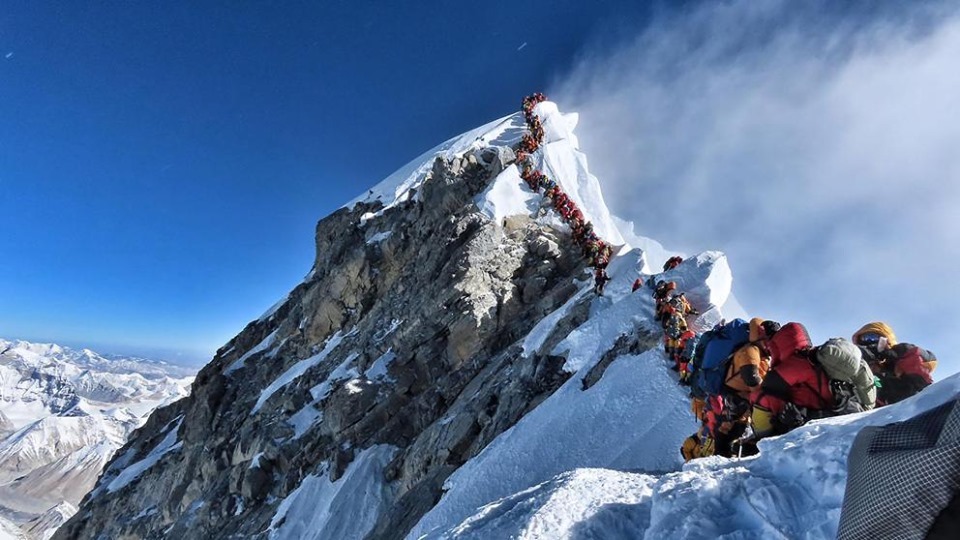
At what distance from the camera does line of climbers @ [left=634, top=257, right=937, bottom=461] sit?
20.7 ft

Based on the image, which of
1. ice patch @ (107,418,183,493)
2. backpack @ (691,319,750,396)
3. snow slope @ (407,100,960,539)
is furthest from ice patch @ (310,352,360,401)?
ice patch @ (107,418,183,493)

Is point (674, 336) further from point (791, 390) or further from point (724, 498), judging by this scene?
point (724, 498)

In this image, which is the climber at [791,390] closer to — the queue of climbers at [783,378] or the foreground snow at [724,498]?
the queue of climbers at [783,378]

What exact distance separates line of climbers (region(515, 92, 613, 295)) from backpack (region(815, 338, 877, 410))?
12.5 m

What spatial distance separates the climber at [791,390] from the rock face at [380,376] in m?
9.40

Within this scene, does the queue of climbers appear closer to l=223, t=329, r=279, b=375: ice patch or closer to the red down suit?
the red down suit

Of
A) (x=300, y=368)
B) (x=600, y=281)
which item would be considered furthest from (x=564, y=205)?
(x=300, y=368)

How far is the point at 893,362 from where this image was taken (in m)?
7.54

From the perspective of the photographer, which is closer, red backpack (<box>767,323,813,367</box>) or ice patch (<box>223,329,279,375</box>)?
red backpack (<box>767,323,813,367</box>)

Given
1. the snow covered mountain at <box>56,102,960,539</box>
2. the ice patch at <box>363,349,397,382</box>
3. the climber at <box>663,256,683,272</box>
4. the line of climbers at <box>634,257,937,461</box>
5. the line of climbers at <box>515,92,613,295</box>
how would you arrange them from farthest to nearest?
the ice patch at <box>363,349,397,382</box>
the line of climbers at <box>515,92,613,295</box>
the climber at <box>663,256,683,272</box>
the line of climbers at <box>634,257,937,461</box>
the snow covered mountain at <box>56,102,960,539</box>

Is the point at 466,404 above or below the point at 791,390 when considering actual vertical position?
above

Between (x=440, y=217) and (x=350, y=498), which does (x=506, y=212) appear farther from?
(x=350, y=498)

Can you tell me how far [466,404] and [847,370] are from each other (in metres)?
14.8

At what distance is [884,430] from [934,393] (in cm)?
224
